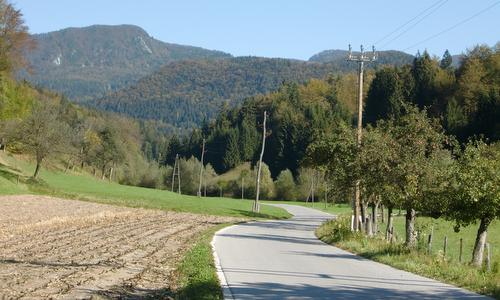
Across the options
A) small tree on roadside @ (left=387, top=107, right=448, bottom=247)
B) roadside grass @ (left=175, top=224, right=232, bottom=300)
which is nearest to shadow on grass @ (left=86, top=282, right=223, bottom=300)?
roadside grass @ (left=175, top=224, right=232, bottom=300)

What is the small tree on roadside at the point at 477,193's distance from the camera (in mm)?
23047

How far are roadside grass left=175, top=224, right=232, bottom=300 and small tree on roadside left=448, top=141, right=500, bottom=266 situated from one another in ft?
30.1

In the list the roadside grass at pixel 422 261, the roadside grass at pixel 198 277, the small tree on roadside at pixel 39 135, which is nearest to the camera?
the roadside grass at pixel 198 277

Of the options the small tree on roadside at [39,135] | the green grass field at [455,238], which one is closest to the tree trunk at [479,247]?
the green grass field at [455,238]

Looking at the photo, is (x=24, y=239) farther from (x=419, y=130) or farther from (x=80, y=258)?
(x=419, y=130)

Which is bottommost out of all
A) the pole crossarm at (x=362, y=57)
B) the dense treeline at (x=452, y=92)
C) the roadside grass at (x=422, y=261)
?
the roadside grass at (x=422, y=261)

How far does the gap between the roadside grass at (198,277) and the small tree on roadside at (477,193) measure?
917cm

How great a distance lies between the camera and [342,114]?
138625 mm

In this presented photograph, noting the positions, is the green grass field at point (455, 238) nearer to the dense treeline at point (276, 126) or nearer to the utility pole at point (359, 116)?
the utility pole at point (359, 116)

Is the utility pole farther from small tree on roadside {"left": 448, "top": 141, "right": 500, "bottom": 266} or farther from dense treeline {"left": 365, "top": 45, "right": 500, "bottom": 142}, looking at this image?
dense treeline {"left": 365, "top": 45, "right": 500, "bottom": 142}

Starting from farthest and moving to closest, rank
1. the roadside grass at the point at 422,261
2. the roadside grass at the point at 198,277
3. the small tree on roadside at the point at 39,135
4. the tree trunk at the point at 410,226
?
the small tree on roadside at the point at 39,135
the tree trunk at the point at 410,226
the roadside grass at the point at 422,261
the roadside grass at the point at 198,277

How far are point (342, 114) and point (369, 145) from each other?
361 ft

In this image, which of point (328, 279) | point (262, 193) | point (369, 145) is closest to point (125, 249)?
point (328, 279)

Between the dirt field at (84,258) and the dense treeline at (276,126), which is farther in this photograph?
the dense treeline at (276,126)
